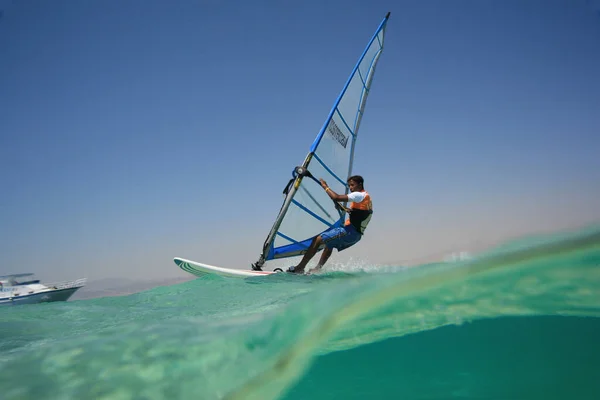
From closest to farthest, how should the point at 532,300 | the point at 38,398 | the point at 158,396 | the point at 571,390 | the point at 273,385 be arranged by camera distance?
1. the point at 38,398
2. the point at 158,396
3. the point at 273,385
4. the point at 571,390
5. the point at 532,300

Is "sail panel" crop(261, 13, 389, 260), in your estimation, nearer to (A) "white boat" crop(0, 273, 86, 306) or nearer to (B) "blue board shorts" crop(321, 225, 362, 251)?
(B) "blue board shorts" crop(321, 225, 362, 251)

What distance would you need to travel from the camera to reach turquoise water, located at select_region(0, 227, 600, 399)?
2.12 metres

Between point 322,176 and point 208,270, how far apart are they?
3.64 meters

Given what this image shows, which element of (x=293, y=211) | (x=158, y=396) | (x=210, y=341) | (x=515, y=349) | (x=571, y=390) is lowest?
(x=571, y=390)

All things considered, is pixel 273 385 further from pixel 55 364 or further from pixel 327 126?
pixel 327 126

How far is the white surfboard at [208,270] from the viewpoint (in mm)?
7848

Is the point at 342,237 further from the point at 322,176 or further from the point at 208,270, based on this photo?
the point at 208,270

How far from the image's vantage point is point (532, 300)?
316 cm

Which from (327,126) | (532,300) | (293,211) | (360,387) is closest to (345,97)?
(327,126)

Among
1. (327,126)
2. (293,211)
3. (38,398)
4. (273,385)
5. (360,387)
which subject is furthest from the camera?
(327,126)

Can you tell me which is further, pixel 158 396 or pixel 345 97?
pixel 345 97

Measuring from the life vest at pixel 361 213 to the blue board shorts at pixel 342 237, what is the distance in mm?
115

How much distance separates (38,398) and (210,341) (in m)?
0.93

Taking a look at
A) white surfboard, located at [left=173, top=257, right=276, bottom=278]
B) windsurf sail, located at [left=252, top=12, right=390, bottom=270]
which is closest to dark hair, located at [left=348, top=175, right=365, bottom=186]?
windsurf sail, located at [left=252, top=12, right=390, bottom=270]
